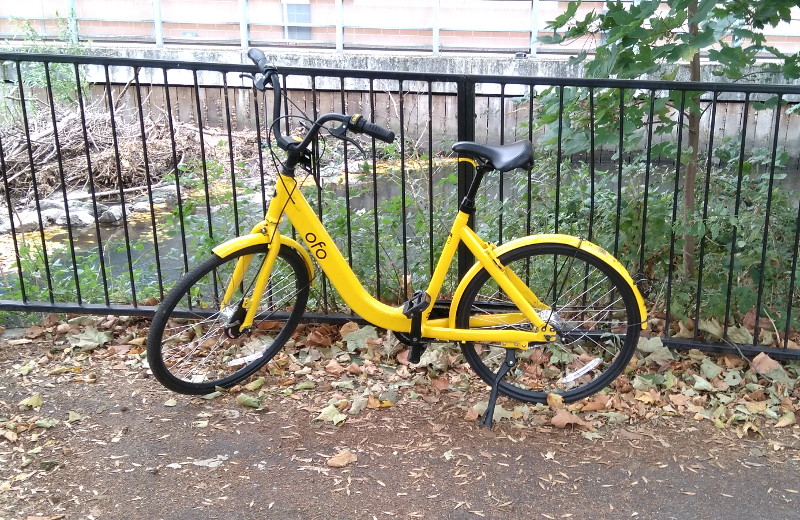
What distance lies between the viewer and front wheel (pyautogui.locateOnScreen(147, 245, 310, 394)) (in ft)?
11.6

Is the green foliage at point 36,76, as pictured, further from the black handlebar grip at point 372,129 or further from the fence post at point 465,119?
the black handlebar grip at point 372,129

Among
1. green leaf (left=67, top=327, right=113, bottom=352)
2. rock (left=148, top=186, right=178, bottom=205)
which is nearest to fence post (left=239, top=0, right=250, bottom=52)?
rock (left=148, top=186, right=178, bottom=205)

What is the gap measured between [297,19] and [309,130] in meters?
15.2

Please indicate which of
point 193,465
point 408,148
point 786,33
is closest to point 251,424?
point 193,465

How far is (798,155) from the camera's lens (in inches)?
531

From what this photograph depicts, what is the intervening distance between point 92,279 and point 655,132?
3797mm

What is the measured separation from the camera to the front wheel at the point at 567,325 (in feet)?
11.8

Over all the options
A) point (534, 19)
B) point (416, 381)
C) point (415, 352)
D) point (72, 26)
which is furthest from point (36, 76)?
point (415, 352)

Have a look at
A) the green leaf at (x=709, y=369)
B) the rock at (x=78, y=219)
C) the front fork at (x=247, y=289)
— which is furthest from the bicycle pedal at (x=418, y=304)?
the rock at (x=78, y=219)

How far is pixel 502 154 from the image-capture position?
3.36 meters

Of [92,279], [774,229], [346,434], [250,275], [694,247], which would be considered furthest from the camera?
[92,279]

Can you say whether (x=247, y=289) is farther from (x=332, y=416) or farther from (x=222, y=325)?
(x=332, y=416)

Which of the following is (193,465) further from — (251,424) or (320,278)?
(320,278)

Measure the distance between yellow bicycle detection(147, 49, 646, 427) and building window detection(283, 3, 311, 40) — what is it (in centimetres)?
1432
